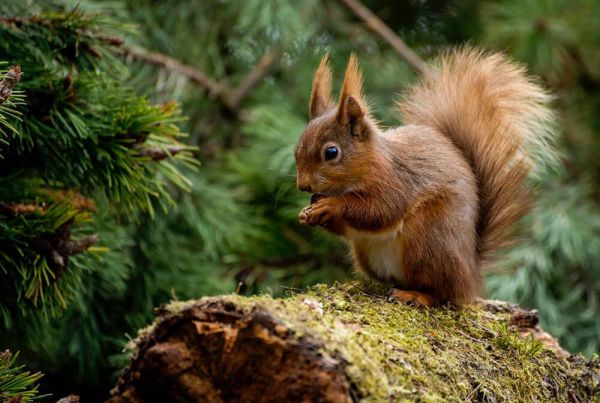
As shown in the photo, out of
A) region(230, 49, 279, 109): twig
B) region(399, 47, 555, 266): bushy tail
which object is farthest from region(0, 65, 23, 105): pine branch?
region(230, 49, 279, 109): twig

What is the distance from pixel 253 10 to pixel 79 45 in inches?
56.8

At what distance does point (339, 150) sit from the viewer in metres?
1.89

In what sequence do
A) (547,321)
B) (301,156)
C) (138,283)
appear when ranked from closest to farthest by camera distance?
(301,156) → (138,283) → (547,321)

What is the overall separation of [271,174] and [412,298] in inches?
57.8

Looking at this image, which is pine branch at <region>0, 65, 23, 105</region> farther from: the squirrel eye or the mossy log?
the squirrel eye

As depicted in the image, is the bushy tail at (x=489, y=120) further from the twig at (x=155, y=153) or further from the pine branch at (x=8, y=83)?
the pine branch at (x=8, y=83)

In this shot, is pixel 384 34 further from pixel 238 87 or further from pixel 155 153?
pixel 155 153

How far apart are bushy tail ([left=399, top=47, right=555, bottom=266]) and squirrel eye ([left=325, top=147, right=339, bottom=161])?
1.13 ft

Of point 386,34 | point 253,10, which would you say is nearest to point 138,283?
point 253,10

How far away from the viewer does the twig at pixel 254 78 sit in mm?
3508

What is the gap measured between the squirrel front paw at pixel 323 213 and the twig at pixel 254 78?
1.78m

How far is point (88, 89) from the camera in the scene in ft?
5.88

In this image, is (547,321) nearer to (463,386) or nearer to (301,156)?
(301,156)

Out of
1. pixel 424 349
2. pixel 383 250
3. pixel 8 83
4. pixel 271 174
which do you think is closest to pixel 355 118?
pixel 383 250
